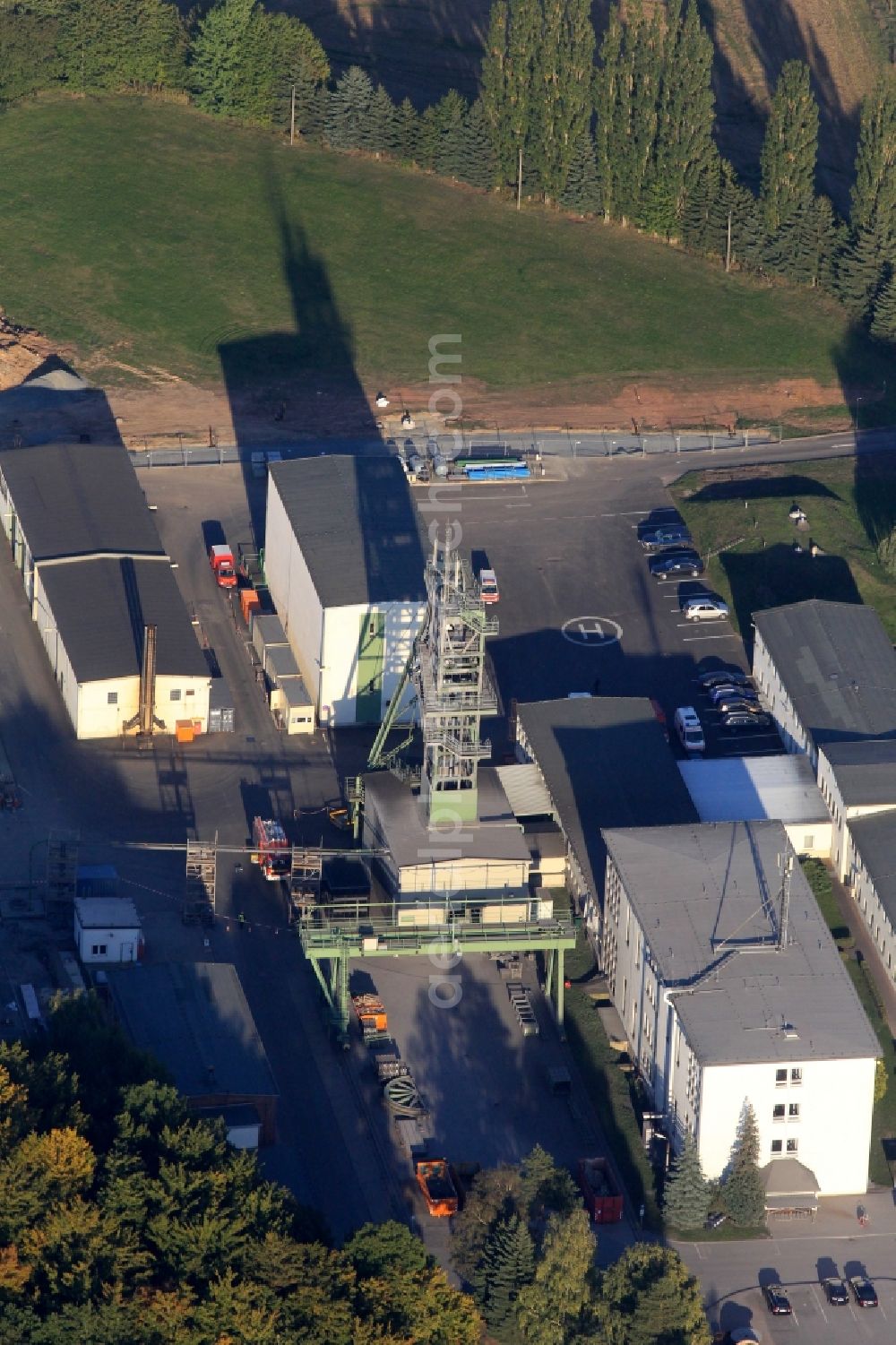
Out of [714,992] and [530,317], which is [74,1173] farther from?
[530,317]

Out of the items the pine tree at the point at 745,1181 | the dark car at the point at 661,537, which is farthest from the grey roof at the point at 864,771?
the dark car at the point at 661,537

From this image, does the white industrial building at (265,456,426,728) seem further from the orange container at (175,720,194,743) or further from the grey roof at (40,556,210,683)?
the orange container at (175,720,194,743)

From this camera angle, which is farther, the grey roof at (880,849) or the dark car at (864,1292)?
the grey roof at (880,849)

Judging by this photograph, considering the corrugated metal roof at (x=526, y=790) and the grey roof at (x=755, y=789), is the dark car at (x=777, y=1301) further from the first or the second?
the corrugated metal roof at (x=526, y=790)

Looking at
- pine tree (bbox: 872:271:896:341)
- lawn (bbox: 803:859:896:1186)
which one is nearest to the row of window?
lawn (bbox: 803:859:896:1186)

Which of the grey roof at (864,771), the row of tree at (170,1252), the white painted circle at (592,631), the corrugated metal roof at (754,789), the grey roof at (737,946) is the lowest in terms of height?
the white painted circle at (592,631)

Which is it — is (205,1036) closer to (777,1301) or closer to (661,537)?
(777,1301)
